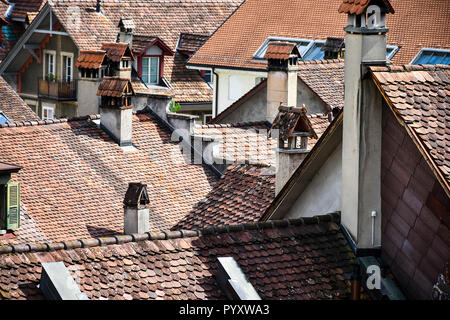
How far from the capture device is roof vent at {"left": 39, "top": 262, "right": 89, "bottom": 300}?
1590 centimetres

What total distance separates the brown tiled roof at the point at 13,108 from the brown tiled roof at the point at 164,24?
11.8 metres

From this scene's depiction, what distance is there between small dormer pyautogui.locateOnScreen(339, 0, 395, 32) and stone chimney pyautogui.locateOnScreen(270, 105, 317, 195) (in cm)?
669

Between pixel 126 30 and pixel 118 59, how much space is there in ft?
61.5

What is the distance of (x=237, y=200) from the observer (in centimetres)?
2742

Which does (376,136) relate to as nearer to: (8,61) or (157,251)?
(157,251)

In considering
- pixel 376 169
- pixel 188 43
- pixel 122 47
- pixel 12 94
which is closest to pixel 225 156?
pixel 122 47

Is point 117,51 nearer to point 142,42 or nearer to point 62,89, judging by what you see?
point 142,42

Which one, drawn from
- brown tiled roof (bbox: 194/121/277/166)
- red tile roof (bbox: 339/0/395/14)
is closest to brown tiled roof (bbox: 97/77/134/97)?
brown tiled roof (bbox: 194/121/277/166)

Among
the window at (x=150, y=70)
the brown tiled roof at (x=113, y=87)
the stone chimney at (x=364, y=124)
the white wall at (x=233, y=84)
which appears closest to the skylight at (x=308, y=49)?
the white wall at (x=233, y=84)

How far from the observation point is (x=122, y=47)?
135 feet

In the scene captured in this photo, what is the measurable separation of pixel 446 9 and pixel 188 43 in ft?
50.5

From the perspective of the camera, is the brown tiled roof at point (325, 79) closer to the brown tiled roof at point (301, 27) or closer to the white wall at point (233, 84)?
the brown tiled roof at point (301, 27)

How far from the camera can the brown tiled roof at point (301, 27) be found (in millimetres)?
53459

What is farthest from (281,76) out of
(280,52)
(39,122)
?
(39,122)
